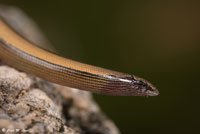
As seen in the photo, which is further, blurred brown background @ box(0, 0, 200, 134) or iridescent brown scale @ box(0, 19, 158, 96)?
blurred brown background @ box(0, 0, 200, 134)

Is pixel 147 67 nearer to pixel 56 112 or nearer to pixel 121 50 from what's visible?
pixel 121 50

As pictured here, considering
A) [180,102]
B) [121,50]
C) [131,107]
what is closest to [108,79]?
[131,107]

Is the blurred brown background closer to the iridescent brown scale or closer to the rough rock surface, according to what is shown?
the rough rock surface

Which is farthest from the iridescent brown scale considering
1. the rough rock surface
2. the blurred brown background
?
the blurred brown background

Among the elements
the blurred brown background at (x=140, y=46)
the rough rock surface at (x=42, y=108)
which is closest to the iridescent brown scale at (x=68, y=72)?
the rough rock surface at (x=42, y=108)

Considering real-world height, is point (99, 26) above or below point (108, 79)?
above

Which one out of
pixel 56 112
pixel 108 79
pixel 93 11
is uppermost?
pixel 93 11
